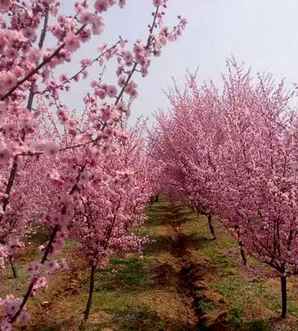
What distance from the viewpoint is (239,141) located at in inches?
588

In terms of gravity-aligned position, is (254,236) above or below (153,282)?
above

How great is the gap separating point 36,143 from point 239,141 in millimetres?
11663

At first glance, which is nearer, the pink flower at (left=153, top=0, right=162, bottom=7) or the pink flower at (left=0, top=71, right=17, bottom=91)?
the pink flower at (left=0, top=71, right=17, bottom=91)

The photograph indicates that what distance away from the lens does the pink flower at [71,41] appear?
434cm

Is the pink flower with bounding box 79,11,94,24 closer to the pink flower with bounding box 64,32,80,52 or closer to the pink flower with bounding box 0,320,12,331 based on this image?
the pink flower with bounding box 64,32,80,52

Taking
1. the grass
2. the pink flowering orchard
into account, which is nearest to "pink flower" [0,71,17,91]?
the pink flowering orchard

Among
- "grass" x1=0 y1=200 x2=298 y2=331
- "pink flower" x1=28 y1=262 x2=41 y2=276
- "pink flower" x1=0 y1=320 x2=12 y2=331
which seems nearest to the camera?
"pink flower" x1=28 y1=262 x2=41 y2=276

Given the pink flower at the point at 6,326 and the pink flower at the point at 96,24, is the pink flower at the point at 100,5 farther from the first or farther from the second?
the pink flower at the point at 6,326

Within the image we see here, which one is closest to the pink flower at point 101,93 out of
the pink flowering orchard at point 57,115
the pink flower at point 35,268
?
the pink flowering orchard at point 57,115

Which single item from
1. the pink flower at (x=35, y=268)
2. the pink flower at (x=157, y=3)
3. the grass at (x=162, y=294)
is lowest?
the grass at (x=162, y=294)

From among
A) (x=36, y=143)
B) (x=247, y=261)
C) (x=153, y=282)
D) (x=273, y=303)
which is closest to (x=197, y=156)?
(x=247, y=261)

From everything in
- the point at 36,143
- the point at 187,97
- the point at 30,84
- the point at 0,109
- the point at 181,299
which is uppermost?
the point at 187,97

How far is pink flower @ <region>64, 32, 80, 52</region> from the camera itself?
434 centimetres

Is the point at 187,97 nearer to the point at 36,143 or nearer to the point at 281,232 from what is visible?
the point at 281,232
